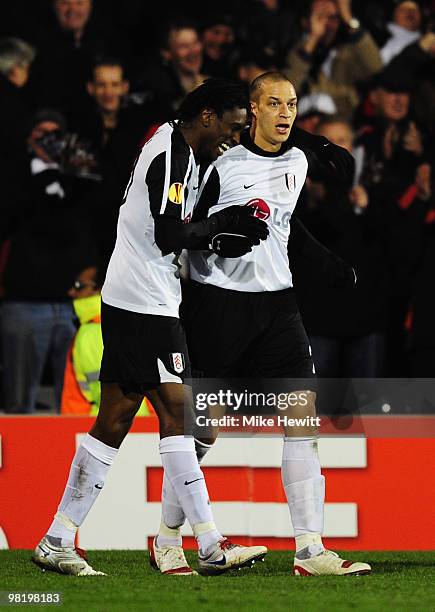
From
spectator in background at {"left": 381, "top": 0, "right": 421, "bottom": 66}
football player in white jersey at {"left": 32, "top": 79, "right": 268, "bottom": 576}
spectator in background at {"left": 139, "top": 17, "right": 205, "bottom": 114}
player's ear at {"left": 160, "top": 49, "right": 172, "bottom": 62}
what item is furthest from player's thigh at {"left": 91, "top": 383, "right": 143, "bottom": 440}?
spectator in background at {"left": 381, "top": 0, "right": 421, "bottom": 66}

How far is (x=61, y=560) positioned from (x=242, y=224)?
1.60 meters

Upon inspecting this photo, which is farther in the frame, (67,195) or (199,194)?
(67,195)

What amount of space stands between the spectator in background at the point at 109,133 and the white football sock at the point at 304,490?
11.3 ft

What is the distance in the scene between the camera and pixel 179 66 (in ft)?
34.3

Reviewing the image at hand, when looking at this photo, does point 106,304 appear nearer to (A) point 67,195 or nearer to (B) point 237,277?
(B) point 237,277

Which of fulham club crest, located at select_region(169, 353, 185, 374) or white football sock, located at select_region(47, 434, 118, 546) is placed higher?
fulham club crest, located at select_region(169, 353, 185, 374)

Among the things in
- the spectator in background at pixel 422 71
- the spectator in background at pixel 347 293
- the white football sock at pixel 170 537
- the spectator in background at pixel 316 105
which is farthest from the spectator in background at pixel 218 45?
the white football sock at pixel 170 537

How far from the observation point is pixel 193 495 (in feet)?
19.0

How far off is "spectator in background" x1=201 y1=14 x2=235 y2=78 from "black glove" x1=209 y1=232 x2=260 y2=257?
193 inches

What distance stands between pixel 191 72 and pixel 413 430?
166 inches

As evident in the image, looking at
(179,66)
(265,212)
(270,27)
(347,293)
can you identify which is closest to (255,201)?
(265,212)

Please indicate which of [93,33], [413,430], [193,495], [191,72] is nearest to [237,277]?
[193,495]

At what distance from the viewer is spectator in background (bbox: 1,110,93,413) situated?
8.77m

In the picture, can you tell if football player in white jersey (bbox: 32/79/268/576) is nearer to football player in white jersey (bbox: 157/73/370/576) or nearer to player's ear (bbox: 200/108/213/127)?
player's ear (bbox: 200/108/213/127)
